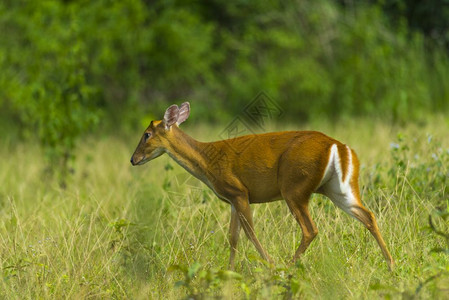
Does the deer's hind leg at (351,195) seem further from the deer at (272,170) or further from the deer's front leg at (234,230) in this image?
the deer's front leg at (234,230)

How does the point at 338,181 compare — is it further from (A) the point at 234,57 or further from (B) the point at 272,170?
(A) the point at 234,57

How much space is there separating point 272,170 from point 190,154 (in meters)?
0.59

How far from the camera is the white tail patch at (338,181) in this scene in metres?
4.39

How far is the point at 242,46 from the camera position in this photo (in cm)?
1448

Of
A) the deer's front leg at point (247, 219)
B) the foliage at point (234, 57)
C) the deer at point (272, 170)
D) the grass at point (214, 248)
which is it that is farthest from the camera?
the foliage at point (234, 57)

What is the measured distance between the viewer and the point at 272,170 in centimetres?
451

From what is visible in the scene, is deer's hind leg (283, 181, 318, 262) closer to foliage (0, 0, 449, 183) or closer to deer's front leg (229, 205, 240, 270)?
deer's front leg (229, 205, 240, 270)

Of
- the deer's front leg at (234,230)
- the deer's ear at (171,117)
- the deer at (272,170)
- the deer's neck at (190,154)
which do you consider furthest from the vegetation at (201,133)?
the deer's ear at (171,117)

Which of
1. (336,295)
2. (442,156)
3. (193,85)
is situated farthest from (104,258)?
(193,85)

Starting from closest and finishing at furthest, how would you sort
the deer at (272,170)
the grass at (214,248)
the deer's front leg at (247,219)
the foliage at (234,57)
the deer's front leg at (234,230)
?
the grass at (214,248), the deer at (272,170), the deer's front leg at (247,219), the deer's front leg at (234,230), the foliage at (234,57)

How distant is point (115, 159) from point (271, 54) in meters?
5.73

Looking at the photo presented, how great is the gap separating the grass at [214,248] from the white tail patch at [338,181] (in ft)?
1.07

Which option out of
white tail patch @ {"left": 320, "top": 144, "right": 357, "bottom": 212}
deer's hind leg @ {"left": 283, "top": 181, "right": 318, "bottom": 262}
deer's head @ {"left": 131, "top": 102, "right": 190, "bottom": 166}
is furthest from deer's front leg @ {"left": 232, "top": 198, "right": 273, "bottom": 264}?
deer's head @ {"left": 131, "top": 102, "right": 190, "bottom": 166}

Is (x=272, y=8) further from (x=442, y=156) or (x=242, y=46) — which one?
(x=442, y=156)
